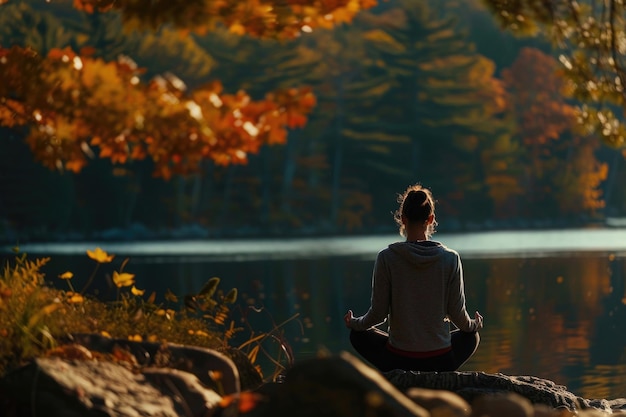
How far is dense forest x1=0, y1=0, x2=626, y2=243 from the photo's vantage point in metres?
50.4

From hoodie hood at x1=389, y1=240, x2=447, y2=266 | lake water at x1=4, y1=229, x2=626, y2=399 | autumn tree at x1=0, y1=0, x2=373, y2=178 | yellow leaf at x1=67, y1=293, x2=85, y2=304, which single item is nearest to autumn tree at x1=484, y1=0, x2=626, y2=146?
autumn tree at x1=0, y1=0, x2=373, y2=178

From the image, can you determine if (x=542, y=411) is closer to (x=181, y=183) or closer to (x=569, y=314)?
(x=569, y=314)

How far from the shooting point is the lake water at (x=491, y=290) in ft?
42.2

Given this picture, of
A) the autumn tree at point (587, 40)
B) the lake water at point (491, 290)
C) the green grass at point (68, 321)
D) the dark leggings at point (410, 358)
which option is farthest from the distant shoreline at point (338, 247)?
the dark leggings at point (410, 358)

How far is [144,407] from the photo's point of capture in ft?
16.9

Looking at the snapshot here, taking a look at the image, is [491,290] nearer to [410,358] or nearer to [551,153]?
[410,358]

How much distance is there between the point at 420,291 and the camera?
6.04 metres

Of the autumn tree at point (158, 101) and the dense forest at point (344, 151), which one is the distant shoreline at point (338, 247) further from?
the autumn tree at point (158, 101)

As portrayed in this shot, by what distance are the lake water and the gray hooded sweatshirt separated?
1371 mm

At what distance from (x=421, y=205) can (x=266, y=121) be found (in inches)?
38.3

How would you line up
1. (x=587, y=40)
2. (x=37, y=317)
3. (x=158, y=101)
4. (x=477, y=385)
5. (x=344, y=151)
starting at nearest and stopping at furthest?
(x=37, y=317)
(x=158, y=101)
(x=477, y=385)
(x=587, y=40)
(x=344, y=151)

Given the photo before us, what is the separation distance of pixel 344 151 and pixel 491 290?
37.2 meters

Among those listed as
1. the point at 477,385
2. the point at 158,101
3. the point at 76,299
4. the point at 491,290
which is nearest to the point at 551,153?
the point at 491,290

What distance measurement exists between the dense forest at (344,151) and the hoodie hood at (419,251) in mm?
42234
